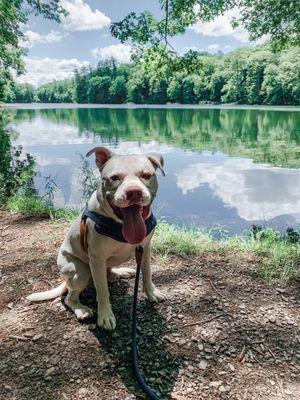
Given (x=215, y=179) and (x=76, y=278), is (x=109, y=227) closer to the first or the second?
(x=76, y=278)

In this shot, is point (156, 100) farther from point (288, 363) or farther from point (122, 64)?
point (288, 363)

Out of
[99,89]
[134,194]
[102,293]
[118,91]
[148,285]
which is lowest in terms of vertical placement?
[148,285]

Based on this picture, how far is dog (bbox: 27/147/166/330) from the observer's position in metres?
2.39

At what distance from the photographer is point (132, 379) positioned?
2.45 meters

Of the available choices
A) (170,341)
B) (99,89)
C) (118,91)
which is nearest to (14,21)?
(170,341)

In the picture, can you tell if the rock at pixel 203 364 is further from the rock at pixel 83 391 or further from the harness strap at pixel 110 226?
the harness strap at pixel 110 226

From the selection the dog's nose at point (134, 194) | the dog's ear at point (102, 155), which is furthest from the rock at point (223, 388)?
the dog's ear at point (102, 155)

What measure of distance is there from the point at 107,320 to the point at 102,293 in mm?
244

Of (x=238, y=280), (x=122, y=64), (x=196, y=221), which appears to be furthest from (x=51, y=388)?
(x=122, y=64)

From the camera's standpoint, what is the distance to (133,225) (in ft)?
7.88

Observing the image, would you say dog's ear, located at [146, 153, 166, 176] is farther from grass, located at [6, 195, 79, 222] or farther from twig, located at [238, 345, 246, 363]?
grass, located at [6, 195, 79, 222]

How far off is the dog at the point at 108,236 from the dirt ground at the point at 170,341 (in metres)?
0.16

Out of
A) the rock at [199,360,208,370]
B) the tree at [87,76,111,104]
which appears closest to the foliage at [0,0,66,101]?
the rock at [199,360,208,370]

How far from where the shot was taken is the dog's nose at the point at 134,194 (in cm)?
220
